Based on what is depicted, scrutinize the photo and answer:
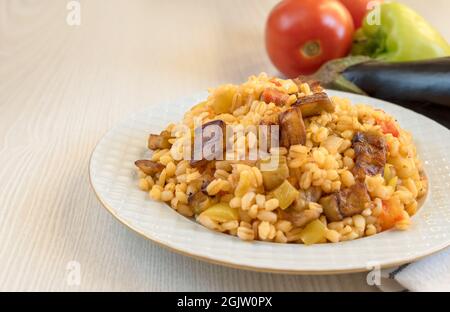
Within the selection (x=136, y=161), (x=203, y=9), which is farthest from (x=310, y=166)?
(x=203, y=9)

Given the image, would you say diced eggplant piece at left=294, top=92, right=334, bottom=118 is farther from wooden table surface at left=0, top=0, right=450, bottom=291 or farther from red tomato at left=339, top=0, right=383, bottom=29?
red tomato at left=339, top=0, right=383, bottom=29

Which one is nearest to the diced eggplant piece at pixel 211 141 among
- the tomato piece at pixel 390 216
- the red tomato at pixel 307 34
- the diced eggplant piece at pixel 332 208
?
the diced eggplant piece at pixel 332 208

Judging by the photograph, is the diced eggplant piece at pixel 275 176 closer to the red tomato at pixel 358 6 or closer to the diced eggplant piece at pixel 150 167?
the diced eggplant piece at pixel 150 167

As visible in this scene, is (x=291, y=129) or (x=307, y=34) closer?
(x=291, y=129)

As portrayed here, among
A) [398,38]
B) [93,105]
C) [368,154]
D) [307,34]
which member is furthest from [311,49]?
[368,154]

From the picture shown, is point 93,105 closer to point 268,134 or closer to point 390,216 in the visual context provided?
point 268,134

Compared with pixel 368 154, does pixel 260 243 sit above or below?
below
